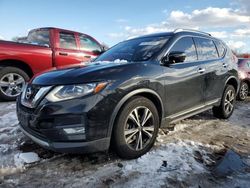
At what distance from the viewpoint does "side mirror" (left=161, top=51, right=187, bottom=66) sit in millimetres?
4191

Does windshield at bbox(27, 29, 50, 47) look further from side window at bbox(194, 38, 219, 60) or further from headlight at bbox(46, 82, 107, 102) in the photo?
headlight at bbox(46, 82, 107, 102)

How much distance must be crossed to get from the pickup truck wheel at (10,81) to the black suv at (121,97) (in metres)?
2.91

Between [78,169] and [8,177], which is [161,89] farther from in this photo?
[8,177]

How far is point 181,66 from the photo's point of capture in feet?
14.7

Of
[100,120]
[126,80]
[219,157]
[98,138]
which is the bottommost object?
[219,157]

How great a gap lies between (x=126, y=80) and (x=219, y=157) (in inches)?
65.6

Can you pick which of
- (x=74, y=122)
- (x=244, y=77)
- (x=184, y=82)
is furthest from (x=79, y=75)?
(x=244, y=77)

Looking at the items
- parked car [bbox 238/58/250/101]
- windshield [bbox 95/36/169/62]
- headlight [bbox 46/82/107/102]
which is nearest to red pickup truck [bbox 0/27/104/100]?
windshield [bbox 95/36/169/62]

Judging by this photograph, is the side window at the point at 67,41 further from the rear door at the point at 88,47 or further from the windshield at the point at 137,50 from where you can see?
the windshield at the point at 137,50

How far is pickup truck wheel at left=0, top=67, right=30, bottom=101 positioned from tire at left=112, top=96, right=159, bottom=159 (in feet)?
13.9

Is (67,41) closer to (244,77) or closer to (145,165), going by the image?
(145,165)

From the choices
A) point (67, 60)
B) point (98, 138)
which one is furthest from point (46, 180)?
point (67, 60)

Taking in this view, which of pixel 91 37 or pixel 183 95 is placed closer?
pixel 183 95

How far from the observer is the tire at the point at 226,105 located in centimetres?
582
